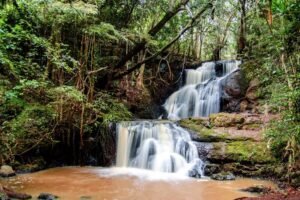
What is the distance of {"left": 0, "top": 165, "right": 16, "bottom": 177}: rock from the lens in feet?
25.7

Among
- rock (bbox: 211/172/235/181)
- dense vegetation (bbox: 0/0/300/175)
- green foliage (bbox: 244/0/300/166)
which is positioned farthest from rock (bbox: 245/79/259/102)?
rock (bbox: 211/172/235/181)

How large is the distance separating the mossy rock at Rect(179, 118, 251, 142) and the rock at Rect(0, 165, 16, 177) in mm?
4730

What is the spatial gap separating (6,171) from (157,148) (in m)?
3.92

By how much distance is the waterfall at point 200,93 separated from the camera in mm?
13656

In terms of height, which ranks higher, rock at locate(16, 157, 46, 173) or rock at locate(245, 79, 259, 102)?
rock at locate(245, 79, 259, 102)

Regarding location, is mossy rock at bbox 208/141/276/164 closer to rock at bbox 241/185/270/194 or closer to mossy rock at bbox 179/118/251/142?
mossy rock at bbox 179/118/251/142

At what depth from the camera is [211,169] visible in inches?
350

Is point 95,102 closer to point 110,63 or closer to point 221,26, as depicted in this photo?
point 110,63

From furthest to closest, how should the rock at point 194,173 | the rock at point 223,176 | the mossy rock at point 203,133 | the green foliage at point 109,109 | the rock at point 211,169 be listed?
1. the green foliage at point 109,109
2. the mossy rock at point 203,133
3. the rock at point 211,169
4. the rock at point 194,173
5. the rock at point 223,176

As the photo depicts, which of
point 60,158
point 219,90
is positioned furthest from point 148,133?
point 219,90

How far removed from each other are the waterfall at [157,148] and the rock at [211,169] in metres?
0.13

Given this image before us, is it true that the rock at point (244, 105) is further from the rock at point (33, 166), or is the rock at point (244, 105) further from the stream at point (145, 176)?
the rock at point (33, 166)

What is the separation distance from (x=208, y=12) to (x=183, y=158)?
5436 mm

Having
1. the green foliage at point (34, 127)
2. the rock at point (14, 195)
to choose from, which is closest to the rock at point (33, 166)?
the green foliage at point (34, 127)
